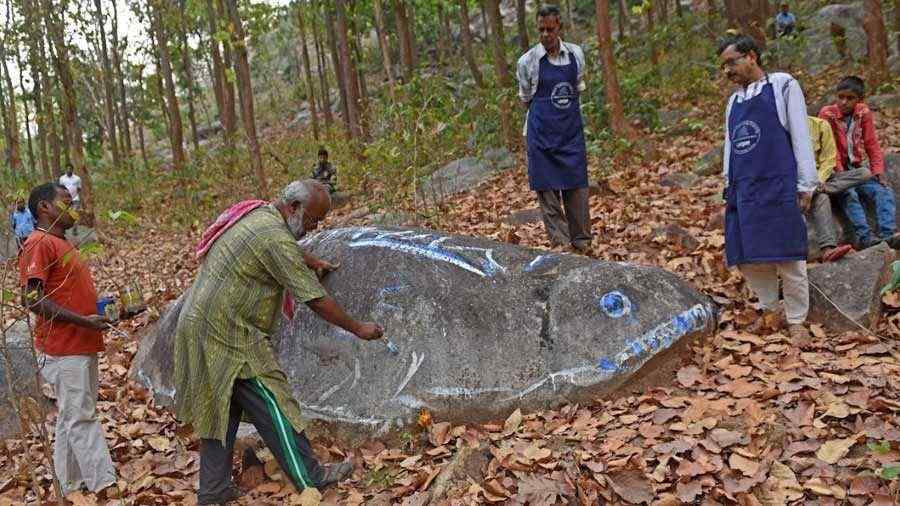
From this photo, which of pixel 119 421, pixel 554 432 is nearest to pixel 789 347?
pixel 554 432

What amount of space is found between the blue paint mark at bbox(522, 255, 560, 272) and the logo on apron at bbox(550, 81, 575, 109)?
1575 millimetres

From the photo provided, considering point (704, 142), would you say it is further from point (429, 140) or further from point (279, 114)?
point (279, 114)

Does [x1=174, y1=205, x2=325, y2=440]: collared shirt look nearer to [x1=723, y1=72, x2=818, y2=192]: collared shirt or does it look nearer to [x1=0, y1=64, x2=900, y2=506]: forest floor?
[x1=0, y1=64, x2=900, y2=506]: forest floor

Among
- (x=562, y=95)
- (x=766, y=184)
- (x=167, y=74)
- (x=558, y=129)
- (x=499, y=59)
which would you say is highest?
(x=167, y=74)

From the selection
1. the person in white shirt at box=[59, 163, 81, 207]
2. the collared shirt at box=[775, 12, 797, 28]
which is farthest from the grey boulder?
the person in white shirt at box=[59, 163, 81, 207]

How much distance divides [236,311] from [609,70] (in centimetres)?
705

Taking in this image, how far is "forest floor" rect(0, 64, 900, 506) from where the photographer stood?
3.20 m

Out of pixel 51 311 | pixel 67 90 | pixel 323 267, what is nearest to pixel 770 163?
pixel 323 267

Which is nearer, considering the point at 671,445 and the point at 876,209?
the point at 671,445

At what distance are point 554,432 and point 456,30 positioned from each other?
103 ft

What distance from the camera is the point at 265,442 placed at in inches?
143

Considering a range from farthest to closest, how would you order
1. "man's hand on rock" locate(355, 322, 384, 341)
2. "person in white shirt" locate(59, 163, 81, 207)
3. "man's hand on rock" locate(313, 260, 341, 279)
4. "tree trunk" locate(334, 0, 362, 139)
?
"tree trunk" locate(334, 0, 362, 139) → "person in white shirt" locate(59, 163, 81, 207) → "man's hand on rock" locate(313, 260, 341, 279) → "man's hand on rock" locate(355, 322, 384, 341)

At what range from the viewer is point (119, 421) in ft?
16.8

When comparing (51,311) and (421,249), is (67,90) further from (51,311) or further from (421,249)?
(421,249)
